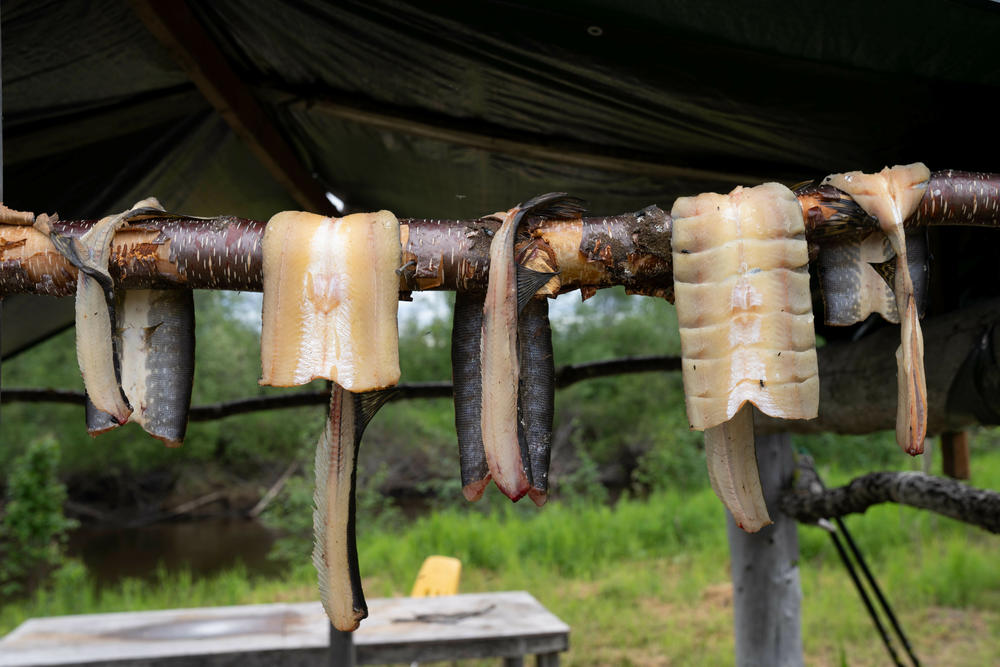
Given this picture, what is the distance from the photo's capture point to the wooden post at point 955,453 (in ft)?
7.77

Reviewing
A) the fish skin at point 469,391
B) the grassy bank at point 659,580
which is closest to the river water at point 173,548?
the grassy bank at point 659,580

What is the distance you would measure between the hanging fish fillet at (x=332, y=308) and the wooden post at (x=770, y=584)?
83.4 inches

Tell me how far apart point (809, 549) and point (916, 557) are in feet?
2.55

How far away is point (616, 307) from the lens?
12.6 m

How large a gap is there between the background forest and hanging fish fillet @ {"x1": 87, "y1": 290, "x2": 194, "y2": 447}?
122 centimetres

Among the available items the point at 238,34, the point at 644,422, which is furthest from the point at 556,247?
the point at 644,422

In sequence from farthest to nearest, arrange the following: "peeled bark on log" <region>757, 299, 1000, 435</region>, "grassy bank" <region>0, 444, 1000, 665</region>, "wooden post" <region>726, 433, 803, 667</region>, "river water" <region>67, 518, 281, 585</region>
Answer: "river water" <region>67, 518, 281, 585</region>, "grassy bank" <region>0, 444, 1000, 665</region>, "wooden post" <region>726, 433, 803, 667</region>, "peeled bark on log" <region>757, 299, 1000, 435</region>

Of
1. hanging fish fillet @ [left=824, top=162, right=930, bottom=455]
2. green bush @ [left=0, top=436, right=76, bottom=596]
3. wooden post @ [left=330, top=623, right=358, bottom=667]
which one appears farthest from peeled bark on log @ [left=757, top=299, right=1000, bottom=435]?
green bush @ [left=0, top=436, right=76, bottom=596]

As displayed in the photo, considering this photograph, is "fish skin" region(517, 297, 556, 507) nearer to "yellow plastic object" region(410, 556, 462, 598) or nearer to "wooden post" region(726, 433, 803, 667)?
"wooden post" region(726, 433, 803, 667)

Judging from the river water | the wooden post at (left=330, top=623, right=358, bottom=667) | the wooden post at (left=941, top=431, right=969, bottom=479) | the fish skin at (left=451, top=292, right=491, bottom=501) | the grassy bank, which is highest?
the fish skin at (left=451, top=292, right=491, bottom=501)

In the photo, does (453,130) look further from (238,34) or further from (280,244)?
(280,244)

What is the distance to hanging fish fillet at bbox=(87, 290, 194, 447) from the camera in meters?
0.82

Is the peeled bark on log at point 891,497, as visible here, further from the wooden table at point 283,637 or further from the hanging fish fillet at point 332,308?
the hanging fish fillet at point 332,308

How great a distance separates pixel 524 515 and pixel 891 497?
6066 millimetres
